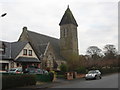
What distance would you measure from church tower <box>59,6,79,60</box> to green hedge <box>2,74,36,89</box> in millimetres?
45567

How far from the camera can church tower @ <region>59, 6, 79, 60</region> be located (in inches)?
2788

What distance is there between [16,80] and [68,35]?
165 ft

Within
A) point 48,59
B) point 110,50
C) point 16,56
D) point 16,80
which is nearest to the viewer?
point 16,80

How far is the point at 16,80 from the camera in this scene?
872 inches

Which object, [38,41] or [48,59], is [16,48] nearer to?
[48,59]

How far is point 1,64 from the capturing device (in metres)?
39.0

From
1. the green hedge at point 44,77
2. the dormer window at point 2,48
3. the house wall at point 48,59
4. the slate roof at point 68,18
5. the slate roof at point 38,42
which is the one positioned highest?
the slate roof at point 68,18

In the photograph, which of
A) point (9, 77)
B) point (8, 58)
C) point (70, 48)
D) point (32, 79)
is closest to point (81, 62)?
point (70, 48)

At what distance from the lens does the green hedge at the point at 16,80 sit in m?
20.7

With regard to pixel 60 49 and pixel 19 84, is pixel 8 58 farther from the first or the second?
pixel 60 49

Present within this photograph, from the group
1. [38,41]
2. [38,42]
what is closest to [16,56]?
[38,42]

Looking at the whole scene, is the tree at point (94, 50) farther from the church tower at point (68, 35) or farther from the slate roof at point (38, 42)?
the slate roof at point (38, 42)

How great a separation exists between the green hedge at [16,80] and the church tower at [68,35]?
45567mm

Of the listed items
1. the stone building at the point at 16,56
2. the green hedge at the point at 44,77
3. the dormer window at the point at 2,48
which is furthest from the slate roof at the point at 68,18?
the green hedge at the point at 44,77
